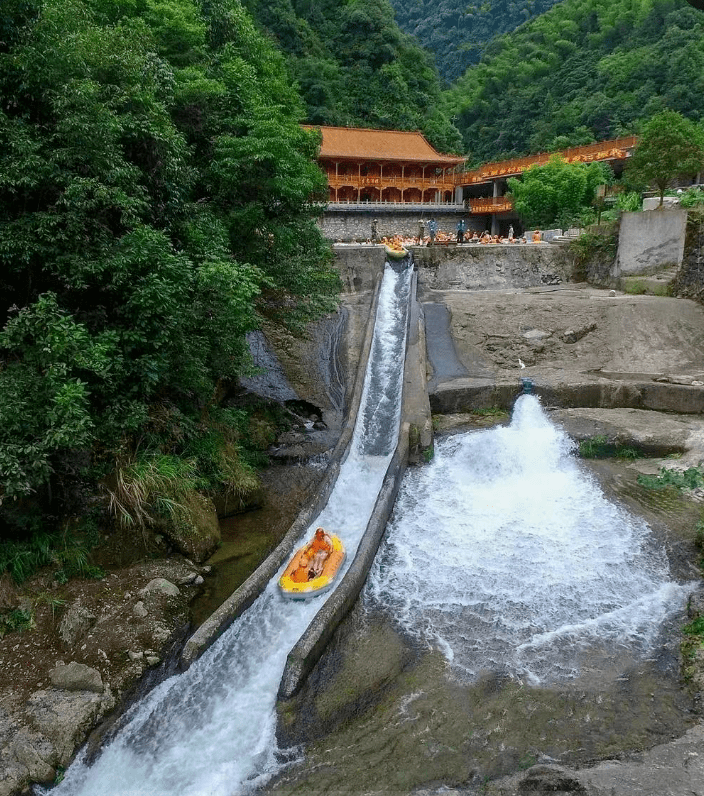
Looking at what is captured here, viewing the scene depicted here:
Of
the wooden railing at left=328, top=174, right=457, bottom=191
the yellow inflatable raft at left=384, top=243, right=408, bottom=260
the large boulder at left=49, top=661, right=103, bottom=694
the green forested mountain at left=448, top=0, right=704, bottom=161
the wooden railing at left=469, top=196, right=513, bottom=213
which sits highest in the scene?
the green forested mountain at left=448, top=0, right=704, bottom=161

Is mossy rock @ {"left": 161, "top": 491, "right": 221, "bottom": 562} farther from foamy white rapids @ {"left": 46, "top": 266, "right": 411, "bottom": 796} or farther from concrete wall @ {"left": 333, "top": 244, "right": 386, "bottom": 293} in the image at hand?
concrete wall @ {"left": 333, "top": 244, "right": 386, "bottom": 293}

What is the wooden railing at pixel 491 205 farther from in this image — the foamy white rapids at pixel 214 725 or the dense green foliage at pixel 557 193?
the foamy white rapids at pixel 214 725

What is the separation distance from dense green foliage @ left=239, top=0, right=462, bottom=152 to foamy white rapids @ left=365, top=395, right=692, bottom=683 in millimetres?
39095

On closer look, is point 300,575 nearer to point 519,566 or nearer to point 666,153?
point 519,566

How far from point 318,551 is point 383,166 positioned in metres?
34.4

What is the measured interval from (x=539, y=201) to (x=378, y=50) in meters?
27.8

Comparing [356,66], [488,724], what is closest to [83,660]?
[488,724]

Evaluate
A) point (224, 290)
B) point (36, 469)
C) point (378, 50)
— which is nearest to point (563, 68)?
point (378, 50)

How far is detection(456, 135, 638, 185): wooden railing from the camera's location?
34.3 meters

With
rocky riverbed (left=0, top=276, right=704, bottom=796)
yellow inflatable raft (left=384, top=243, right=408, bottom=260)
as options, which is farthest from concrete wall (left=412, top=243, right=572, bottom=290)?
rocky riverbed (left=0, top=276, right=704, bottom=796)

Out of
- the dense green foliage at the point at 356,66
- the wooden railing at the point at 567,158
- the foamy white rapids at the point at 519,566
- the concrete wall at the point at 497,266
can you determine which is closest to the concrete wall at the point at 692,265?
the concrete wall at the point at 497,266

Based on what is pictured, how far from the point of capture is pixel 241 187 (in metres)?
12.3

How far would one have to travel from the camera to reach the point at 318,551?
892 cm

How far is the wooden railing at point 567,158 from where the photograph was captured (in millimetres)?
34312
